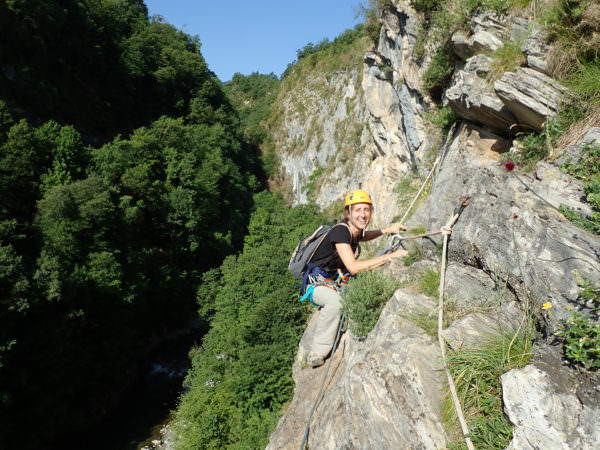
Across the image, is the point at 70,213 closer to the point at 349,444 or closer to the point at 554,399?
the point at 349,444

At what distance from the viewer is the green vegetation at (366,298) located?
502 cm

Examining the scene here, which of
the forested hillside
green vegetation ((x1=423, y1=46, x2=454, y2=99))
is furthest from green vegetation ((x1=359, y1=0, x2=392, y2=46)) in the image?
the forested hillside

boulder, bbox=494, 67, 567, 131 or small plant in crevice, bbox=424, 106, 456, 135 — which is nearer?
boulder, bbox=494, 67, 567, 131

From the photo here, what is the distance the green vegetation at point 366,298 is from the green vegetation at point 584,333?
2.22 m

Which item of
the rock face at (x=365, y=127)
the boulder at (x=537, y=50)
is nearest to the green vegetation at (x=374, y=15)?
the rock face at (x=365, y=127)

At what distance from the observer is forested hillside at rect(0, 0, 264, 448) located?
56.7ft

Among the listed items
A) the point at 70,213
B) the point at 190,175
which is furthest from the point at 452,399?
the point at 190,175

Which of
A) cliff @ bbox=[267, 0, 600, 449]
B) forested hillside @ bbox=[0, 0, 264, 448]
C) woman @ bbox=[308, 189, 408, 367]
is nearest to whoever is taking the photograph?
cliff @ bbox=[267, 0, 600, 449]

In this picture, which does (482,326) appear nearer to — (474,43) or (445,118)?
(474,43)

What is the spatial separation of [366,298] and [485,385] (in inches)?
78.5

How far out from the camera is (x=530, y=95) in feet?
17.9

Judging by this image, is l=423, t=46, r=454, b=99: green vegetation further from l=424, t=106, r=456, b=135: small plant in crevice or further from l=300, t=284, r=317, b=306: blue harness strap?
l=300, t=284, r=317, b=306: blue harness strap

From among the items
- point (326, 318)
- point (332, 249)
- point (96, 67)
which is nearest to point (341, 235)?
point (332, 249)

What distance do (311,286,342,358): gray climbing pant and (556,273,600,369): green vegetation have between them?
297 centimetres
